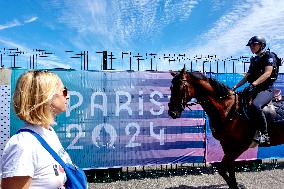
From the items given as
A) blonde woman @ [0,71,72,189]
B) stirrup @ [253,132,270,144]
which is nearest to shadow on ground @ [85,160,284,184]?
stirrup @ [253,132,270,144]

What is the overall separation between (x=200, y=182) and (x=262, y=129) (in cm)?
264

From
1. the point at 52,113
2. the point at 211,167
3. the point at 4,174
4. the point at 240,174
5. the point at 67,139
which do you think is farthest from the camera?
the point at 211,167

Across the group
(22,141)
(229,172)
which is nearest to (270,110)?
(229,172)

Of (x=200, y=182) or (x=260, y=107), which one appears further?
(x=200, y=182)

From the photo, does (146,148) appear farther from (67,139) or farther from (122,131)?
(67,139)

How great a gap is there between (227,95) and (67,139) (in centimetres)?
423

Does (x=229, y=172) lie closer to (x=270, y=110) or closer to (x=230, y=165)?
(x=230, y=165)

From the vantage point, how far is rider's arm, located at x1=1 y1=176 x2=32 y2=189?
2.16 metres

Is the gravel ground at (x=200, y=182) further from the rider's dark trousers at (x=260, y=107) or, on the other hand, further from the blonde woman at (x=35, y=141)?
the blonde woman at (x=35, y=141)

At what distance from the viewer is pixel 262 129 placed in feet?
26.9

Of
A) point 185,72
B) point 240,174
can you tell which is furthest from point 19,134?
point 240,174

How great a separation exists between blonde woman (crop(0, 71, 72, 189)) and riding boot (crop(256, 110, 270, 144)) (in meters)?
6.39

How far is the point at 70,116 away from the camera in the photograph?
9.54 meters

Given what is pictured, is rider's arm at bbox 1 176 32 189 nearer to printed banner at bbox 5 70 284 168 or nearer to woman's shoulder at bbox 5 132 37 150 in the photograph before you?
woman's shoulder at bbox 5 132 37 150
